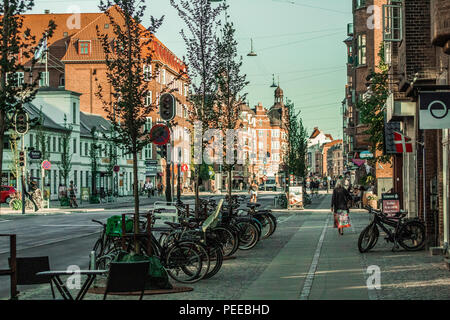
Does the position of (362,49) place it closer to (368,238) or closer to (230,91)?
(230,91)

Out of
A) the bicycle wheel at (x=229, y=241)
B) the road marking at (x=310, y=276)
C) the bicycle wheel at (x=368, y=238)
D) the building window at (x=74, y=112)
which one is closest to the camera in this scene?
the road marking at (x=310, y=276)

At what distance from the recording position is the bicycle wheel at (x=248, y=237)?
2014 centimetres

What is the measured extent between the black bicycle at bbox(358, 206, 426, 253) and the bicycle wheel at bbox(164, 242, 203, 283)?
6548 millimetres

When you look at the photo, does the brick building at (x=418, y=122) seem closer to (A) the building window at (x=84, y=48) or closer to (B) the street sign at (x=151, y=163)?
(B) the street sign at (x=151, y=163)

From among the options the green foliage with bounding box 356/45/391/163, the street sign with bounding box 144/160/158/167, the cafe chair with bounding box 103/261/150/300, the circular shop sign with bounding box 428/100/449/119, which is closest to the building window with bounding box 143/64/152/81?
the circular shop sign with bounding box 428/100/449/119

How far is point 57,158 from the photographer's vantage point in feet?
242

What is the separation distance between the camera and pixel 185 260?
44.3 feet

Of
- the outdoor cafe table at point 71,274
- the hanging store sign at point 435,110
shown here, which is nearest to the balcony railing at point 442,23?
the hanging store sign at point 435,110

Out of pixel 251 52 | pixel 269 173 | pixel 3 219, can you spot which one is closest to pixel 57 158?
pixel 251 52

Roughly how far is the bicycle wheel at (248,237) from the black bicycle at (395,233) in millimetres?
2617

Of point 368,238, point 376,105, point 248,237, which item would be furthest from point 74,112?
point 368,238

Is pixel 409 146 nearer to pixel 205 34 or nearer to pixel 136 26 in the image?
pixel 205 34

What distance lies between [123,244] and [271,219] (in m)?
11.4

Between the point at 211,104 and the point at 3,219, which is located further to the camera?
the point at 3,219
